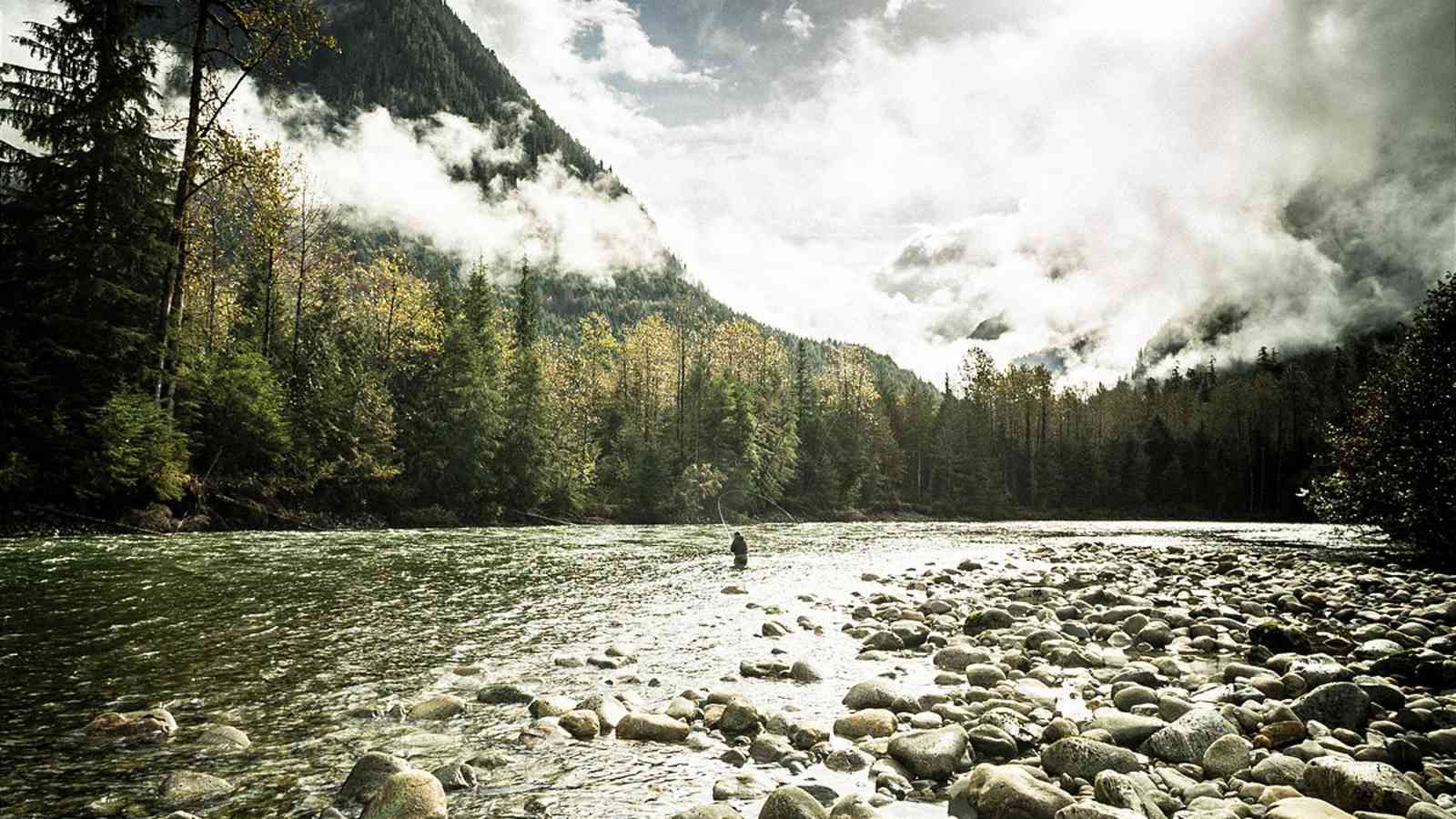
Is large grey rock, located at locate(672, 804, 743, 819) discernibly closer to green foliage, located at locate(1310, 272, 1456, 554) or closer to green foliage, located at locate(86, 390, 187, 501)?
green foliage, located at locate(1310, 272, 1456, 554)

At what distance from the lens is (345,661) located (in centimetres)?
759

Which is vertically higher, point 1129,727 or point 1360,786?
point 1360,786

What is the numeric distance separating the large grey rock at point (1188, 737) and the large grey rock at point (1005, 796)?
1.41 metres

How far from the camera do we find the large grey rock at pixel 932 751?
15.8 feet

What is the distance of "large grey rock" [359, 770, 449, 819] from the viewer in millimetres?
3859

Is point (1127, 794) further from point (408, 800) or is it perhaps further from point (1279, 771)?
point (408, 800)

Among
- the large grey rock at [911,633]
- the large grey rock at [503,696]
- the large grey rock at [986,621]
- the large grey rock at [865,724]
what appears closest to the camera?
the large grey rock at [865,724]

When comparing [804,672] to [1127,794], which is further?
[804,672]

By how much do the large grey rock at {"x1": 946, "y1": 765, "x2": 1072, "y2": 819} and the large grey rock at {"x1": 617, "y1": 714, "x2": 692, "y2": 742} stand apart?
7.06ft

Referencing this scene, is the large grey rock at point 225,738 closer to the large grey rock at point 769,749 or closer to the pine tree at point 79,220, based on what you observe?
the large grey rock at point 769,749

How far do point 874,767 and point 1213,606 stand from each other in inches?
349

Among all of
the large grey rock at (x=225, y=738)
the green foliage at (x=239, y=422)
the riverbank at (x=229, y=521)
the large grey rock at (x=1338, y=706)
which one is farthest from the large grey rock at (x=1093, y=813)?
the green foliage at (x=239, y=422)

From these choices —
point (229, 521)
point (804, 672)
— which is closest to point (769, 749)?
point (804, 672)

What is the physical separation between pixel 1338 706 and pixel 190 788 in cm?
818
